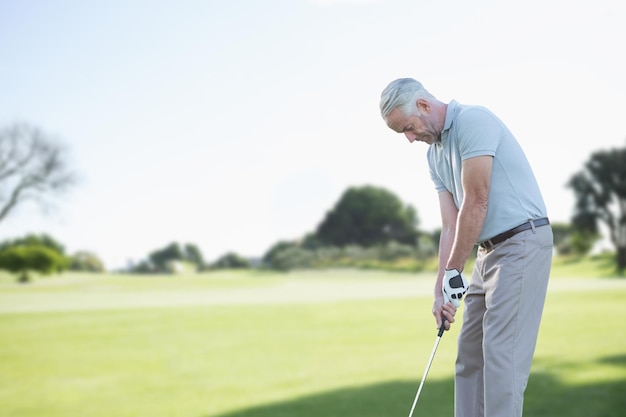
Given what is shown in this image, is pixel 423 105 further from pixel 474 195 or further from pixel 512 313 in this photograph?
pixel 512 313

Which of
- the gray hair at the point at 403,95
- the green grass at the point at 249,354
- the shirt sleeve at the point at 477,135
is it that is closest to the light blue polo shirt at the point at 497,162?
the shirt sleeve at the point at 477,135

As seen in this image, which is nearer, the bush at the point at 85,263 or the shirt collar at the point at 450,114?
the shirt collar at the point at 450,114

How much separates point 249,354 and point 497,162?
371 inches

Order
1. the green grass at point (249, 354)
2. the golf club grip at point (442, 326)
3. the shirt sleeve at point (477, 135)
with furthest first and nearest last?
1. the green grass at point (249, 354)
2. the golf club grip at point (442, 326)
3. the shirt sleeve at point (477, 135)

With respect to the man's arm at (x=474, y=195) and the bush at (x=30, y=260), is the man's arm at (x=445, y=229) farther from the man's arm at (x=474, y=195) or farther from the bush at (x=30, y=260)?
the bush at (x=30, y=260)

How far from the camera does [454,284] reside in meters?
2.78

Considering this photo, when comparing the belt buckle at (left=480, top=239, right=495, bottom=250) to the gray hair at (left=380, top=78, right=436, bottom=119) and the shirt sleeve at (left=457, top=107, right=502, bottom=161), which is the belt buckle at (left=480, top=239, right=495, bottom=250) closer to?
the shirt sleeve at (left=457, top=107, right=502, bottom=161)

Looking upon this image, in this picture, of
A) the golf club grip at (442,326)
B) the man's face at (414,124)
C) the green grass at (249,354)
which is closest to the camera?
the man's face at (414,124)

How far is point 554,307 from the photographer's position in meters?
16.7

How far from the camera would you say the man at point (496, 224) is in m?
2.61

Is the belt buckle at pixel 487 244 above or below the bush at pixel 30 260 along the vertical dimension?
below

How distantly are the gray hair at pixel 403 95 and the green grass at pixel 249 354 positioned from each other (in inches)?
202

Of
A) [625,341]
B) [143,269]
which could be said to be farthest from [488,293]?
[143,269]

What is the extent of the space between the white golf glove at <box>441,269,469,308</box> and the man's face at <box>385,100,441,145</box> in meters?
0.53
